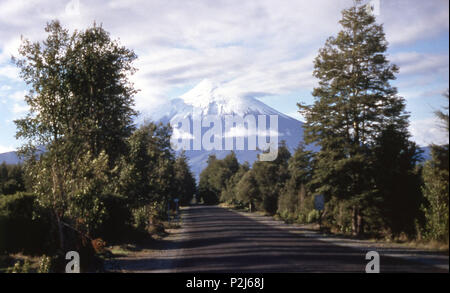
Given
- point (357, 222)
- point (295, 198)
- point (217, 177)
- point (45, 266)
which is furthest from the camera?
point (217, 177)

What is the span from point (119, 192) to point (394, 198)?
52.0ft

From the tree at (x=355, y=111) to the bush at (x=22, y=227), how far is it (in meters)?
16.5

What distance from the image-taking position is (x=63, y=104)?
49.8ft

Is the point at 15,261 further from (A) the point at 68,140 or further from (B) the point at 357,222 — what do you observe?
(B) the point at 357,222

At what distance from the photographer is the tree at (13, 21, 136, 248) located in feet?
46.7

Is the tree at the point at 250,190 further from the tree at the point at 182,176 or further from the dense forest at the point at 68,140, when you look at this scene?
the dense forest at the point at 68,140

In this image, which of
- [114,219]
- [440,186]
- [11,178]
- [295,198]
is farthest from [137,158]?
[11,178]

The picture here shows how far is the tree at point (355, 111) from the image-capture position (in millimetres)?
26816

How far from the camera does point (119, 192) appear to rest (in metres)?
22.5

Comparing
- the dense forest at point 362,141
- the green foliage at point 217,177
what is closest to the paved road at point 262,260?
the dense forest at point 362,141

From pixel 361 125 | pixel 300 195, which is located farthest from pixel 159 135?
pixel 361 125

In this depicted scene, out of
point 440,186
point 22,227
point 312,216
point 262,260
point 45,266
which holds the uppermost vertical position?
point 440,186

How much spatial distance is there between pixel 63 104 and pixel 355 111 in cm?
1802

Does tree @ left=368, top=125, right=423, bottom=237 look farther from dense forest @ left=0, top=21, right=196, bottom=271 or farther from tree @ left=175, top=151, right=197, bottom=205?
tree @ left=175, top=151, right=197, bottom=205
